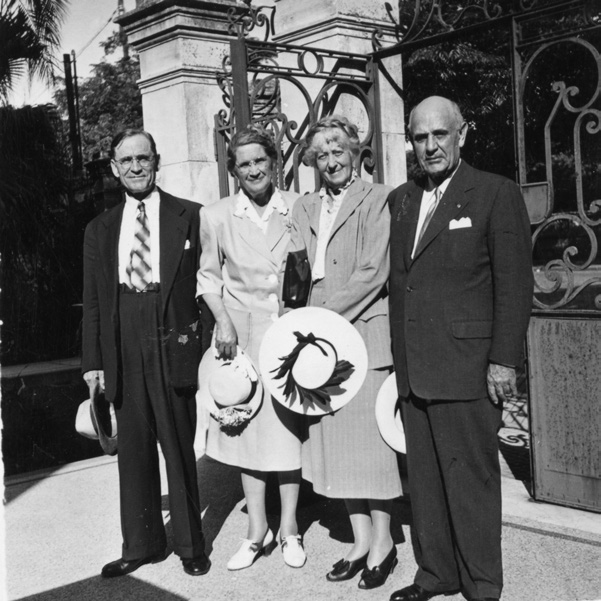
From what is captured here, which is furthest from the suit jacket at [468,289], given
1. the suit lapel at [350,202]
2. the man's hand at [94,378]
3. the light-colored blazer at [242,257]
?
the man's hand at [94,378]

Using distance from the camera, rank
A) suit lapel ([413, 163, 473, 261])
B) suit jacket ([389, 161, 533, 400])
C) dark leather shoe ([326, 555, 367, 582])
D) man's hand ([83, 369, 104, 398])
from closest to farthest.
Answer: suit jacket ([389, 161, 533, 400]) → suit lapel ([413, 163, 473, 261]) → dark leather shoe ([326, 555, 367, 582]) → man's hand ([83, 369, 104, 398])

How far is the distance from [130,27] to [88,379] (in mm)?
3341

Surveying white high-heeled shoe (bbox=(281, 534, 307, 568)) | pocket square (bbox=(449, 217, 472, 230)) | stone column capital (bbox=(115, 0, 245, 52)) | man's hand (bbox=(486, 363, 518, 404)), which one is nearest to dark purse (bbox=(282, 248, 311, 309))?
pocket square (bbox=(449, 217, 472, 230))

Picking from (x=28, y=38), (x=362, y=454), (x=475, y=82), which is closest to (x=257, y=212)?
(x=362, y=454)

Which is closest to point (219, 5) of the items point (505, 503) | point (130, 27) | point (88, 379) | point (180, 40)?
point (180, 40)

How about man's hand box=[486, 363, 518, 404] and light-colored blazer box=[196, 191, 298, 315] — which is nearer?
man's hand box=[486, 363, 518, 404]

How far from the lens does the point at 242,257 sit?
3971 millimetres

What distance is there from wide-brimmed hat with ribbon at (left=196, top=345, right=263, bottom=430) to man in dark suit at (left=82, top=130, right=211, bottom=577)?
0.09 metres

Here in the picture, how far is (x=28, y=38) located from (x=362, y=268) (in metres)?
12.5

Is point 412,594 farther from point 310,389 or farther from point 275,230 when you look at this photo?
point 275,230

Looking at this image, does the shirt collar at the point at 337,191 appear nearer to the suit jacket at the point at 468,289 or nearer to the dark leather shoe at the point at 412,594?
the suit jacket at the point at 468,289

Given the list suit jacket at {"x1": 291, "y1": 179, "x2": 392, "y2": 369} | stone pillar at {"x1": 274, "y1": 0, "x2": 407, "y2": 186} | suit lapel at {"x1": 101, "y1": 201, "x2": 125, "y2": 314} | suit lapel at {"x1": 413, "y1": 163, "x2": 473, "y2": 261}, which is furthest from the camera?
stone pillar at {"x1": 274, "y1": 0, "x2": 407, "y2": 186}

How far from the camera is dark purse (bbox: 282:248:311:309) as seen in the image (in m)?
3.76

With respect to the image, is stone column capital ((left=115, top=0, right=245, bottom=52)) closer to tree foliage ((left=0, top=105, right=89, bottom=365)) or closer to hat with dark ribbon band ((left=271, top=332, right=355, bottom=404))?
hat with dark ribbon band ((left=271, top=332, right=355, bottom=404))
